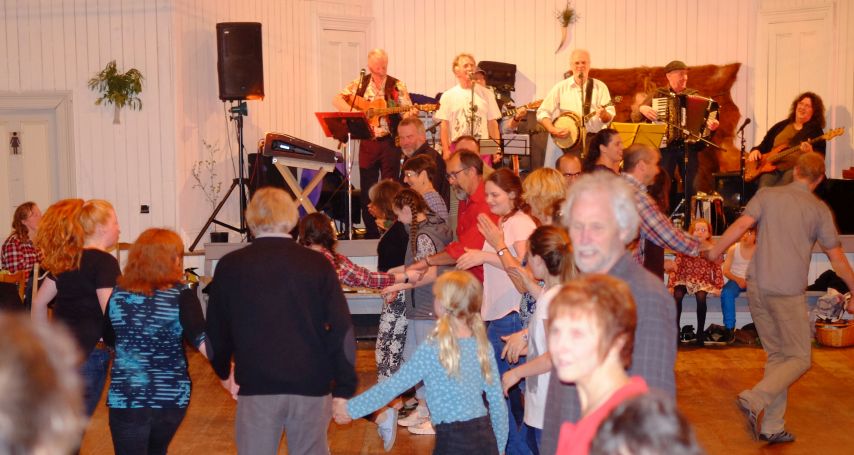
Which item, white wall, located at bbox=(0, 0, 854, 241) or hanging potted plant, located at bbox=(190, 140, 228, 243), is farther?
hanging potted plant, located at bbox=(190, 140, 228, 243)

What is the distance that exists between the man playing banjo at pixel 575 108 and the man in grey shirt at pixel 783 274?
15.6ft

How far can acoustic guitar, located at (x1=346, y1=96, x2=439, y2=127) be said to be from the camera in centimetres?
1055

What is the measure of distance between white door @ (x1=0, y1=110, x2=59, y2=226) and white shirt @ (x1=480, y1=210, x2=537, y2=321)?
684 centimetres

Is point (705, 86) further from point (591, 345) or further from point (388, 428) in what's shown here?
point (591, 345)

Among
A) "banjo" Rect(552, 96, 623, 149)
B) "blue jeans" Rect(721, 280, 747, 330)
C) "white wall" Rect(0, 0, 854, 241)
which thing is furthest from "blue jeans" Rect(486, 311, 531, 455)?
"white wall" Rect(0, 0, 854, 241)

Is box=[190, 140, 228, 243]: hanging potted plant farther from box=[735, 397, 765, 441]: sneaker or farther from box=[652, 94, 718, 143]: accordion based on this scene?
box=[735, 397, 765, 441]: sneaker

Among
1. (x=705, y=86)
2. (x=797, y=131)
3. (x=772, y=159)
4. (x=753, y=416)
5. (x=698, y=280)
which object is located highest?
(x=705, y=86)

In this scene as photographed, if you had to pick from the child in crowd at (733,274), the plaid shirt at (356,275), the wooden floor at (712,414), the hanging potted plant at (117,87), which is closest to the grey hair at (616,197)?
the plaid shirt at (356,275)

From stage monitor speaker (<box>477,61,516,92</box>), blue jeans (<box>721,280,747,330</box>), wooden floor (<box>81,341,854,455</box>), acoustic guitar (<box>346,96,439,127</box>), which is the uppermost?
stage monitor speaker (<box>477,61,516,92</box>)

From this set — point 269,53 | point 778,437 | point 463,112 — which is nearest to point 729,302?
point 778,437

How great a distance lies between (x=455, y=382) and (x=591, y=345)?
62.7 inches

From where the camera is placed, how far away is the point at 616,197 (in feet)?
9.89

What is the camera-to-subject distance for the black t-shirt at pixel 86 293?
14.0 ft

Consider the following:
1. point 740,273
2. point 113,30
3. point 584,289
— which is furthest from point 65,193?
point 584,289
